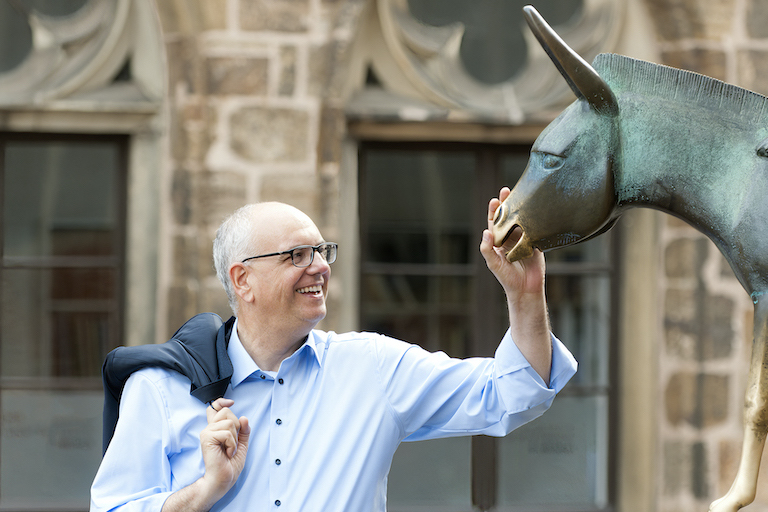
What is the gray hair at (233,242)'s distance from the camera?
5.47 feet

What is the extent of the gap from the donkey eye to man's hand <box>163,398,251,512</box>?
0.67 metres

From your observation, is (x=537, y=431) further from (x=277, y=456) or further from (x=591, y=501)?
(x=277, y=456)

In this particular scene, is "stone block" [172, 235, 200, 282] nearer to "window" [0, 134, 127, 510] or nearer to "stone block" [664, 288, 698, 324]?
"window" [0, 134, 127, 510]

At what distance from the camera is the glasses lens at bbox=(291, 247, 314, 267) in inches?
64.0

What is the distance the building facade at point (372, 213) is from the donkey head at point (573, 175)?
196 cm

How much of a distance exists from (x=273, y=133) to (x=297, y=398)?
67.9 inches

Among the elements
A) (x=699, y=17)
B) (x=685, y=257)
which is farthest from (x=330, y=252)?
(x=699, y=17)

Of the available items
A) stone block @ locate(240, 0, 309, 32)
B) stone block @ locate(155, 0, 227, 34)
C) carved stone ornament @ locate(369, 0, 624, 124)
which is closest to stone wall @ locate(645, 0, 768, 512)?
carved stone ornament @ locate(369, 0, 624, 124)

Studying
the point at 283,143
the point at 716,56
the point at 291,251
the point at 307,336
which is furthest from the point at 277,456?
the point at 716,56

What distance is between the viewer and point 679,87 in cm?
116

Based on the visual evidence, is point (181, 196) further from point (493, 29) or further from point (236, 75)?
point (493, 29)

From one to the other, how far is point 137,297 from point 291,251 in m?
1.92

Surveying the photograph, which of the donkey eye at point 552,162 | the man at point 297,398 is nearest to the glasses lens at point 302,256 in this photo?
the man at point 297,398

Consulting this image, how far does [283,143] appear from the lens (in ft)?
10.3
